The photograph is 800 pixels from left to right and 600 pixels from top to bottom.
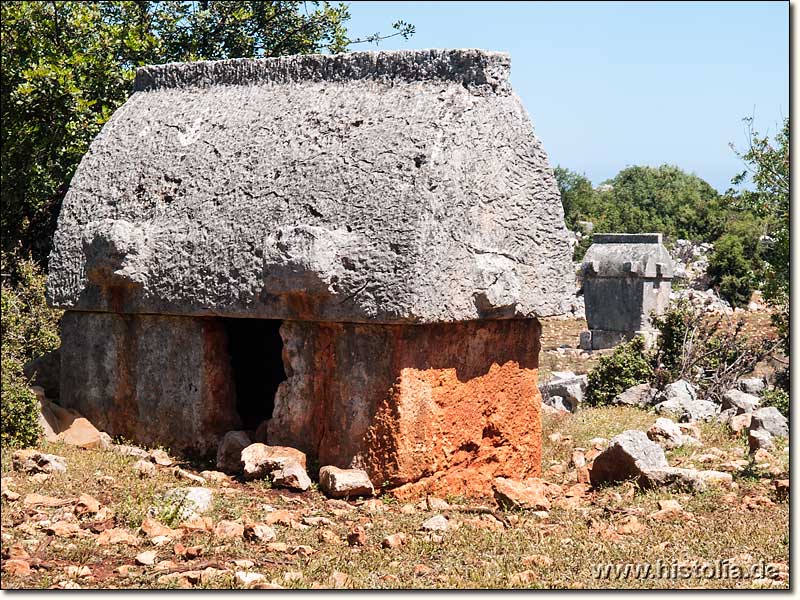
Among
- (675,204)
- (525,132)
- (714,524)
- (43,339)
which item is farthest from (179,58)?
(675,204)

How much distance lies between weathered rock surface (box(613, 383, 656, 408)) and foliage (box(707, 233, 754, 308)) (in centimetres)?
1425

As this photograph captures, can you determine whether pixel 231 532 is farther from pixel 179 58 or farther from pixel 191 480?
pixel 179 58

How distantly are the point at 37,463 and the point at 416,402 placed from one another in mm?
2577

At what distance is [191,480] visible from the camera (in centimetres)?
798

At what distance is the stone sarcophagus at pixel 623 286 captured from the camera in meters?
20.2

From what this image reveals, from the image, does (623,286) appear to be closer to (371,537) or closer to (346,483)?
(346,483)

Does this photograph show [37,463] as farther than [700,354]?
No

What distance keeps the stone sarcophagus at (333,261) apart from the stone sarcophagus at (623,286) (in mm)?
11998

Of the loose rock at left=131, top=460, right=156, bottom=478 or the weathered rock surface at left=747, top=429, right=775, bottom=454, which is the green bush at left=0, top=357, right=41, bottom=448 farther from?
the weathered rock surface at left=747, top=429, right=775, bottom=454

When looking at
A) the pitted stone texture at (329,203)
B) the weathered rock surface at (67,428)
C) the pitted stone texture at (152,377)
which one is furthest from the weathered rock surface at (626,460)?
the weathered rock surface at (67,428)

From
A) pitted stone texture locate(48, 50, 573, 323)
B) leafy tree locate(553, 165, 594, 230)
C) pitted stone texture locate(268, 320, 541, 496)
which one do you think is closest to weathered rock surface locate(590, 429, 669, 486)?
pitted stone texture locate(268, 320, 541, 496)

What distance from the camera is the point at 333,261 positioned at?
7.72 m

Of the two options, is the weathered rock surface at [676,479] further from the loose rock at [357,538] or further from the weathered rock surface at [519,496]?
the loose rock at [357,538]

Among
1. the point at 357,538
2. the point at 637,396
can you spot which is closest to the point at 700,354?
the point at 637,396
